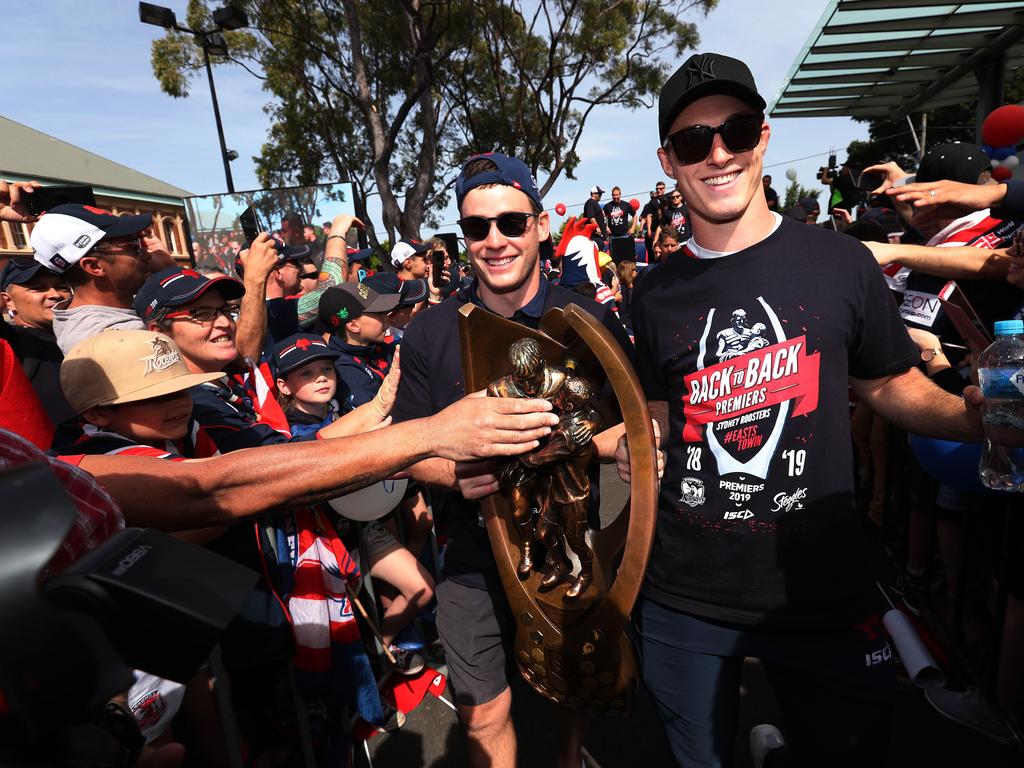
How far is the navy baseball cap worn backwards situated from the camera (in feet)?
7.75

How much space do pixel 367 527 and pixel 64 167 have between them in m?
39.5

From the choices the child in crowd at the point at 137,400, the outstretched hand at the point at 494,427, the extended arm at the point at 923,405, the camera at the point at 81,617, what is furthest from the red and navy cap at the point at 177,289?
the extended arm at the point at 923,405

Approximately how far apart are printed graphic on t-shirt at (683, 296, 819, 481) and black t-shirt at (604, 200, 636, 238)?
16295 mm

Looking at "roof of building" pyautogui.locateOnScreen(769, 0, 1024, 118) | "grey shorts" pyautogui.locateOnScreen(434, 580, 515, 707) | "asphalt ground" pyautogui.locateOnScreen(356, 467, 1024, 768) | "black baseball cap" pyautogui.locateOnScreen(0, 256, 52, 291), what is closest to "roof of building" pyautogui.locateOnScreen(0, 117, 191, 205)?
"roof of building" pyautogui.locateOnScreen(769, 0, 1024, 118)

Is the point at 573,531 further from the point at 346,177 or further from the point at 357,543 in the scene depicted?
the point at 346,177

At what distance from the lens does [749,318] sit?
69.3 inches

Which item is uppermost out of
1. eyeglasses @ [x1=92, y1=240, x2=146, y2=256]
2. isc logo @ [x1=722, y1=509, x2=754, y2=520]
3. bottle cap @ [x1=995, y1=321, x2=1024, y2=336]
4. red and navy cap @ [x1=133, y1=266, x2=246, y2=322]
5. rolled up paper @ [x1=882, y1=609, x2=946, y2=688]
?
eyeglasses @ [x1=92, y1=240, x2=146, y2=256]

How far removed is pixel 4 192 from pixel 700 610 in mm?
4926

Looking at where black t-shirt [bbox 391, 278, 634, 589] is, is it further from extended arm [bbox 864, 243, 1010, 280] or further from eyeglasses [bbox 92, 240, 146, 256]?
eyeglasses [bbox 92, 240, 146, 256]

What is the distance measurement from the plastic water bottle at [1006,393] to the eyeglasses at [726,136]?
0.82 metres

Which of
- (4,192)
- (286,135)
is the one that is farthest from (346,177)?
(4,192)

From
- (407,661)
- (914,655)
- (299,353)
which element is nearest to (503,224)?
(299,353)

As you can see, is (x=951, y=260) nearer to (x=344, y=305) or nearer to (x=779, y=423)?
(x=779, y=423)

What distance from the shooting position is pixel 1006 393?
144cm
